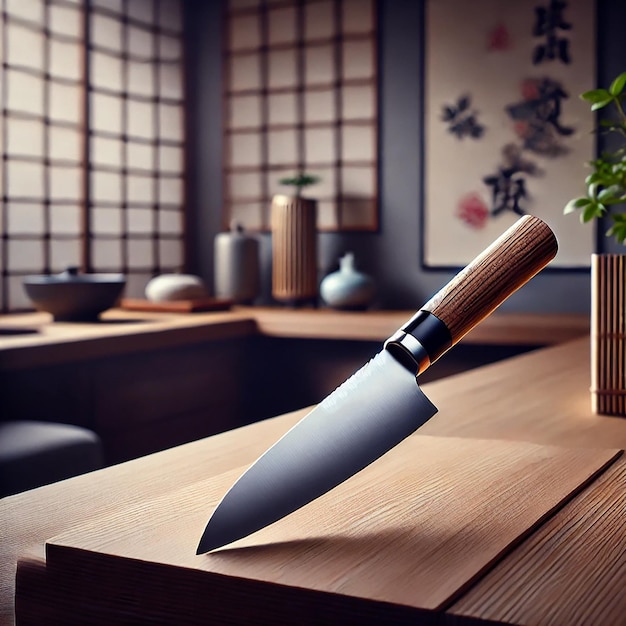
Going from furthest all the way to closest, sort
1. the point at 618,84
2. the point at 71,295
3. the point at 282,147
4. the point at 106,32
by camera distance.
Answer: the point at 282,147 < the point at 106,32 < the point at 71,295 < the point at 618,84

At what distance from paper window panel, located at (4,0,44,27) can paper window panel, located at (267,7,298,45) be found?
0.95 metres

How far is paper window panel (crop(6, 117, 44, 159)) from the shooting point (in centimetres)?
311

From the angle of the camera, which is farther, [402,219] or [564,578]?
[402,219]

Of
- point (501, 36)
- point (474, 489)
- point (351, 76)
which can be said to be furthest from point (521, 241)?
point (351, 76)

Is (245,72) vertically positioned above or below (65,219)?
above

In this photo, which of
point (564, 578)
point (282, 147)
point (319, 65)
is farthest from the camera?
point (282, 147)

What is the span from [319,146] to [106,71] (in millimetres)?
897

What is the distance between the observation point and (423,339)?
2.20 ft

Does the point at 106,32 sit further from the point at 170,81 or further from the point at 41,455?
the point at 41,455

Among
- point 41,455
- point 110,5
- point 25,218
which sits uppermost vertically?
point 110,5

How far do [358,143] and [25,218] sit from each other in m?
1.31

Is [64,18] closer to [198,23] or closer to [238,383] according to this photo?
[198,23]

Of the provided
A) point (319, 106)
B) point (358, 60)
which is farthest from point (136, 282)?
point (358, 60)

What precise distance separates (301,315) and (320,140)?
860mm
